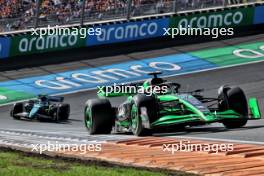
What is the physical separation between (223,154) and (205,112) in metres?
4.76

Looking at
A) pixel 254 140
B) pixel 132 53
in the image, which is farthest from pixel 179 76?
pixel 254 140

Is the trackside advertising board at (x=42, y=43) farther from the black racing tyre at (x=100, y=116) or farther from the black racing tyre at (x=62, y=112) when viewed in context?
the black racing tyre at (x=100, y=116)

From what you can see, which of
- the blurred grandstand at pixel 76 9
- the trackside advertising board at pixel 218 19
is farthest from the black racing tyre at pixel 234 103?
the trackside advertising board at pixel 218 19

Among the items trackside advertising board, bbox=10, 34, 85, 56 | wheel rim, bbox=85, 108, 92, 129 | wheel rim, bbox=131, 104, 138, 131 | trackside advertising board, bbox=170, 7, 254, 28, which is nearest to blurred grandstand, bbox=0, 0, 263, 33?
trackside advertising board, bbox=170, 7, 254, 28

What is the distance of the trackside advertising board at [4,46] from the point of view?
2879cm

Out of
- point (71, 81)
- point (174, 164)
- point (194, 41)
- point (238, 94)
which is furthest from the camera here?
point (194, 41)

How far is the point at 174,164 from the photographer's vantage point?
720 centimetres

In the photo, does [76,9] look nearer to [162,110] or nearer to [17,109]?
[17,109]

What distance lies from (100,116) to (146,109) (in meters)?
1.75

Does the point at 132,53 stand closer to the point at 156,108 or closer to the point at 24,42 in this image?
the point at 24,42

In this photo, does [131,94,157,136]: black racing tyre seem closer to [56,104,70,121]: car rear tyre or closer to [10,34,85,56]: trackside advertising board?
[56,104,70,121]: car rear tyre

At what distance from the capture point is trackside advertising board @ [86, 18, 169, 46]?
1211 inches

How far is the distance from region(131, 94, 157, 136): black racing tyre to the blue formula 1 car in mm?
8324

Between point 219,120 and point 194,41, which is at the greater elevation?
point 219,120
